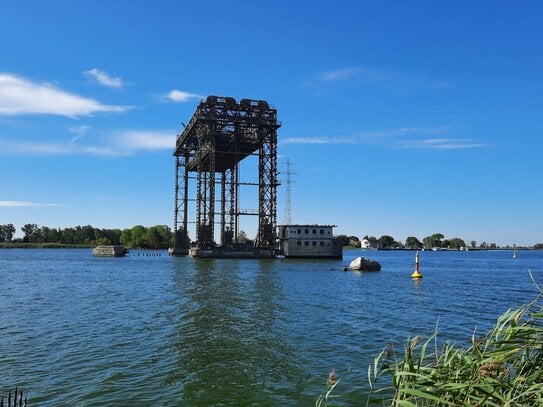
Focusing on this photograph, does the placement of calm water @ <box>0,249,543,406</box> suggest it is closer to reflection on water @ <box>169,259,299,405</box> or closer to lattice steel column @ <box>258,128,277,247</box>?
reflection on water @ <box>169,259,299,405</box>

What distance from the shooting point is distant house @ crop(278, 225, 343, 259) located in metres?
99.2

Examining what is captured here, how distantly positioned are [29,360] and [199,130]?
286 ft

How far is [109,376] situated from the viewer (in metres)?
14.0

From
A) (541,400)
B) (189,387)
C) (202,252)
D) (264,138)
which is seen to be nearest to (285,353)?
(189,387)

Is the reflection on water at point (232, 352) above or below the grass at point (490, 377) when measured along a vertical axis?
below

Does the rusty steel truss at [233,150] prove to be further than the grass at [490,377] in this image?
Yes

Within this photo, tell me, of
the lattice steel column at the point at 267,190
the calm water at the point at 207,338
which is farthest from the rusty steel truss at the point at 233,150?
the calm water at the point at 207,338

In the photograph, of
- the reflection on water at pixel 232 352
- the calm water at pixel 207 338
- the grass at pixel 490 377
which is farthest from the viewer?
the calm water at pixel 207 338

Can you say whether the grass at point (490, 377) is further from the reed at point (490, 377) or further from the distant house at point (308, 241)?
the distant house at point (308, 241)

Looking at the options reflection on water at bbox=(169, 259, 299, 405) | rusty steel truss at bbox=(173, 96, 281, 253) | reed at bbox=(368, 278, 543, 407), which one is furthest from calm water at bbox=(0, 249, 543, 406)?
rusty steel truss at bbox=(173, 96, 281, 253)

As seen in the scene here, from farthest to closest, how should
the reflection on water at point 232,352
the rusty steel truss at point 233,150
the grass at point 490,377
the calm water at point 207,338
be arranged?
the rusty steel truss at point 233,150 < the calm water at point 207,338 < the reflection on water at point 232,352 < the grass at point 490,377

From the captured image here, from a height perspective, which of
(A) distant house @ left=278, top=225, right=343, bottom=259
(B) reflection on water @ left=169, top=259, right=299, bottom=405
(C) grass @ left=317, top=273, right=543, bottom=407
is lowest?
(B) reflection on water @ left=169, top=259, right=299, bottom=405

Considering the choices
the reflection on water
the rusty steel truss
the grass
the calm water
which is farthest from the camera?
the rusty steel truss

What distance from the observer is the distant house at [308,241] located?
326 feet
